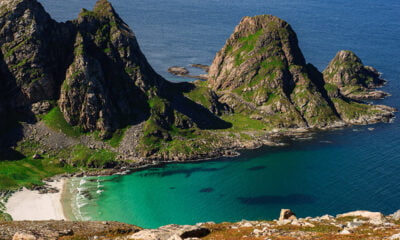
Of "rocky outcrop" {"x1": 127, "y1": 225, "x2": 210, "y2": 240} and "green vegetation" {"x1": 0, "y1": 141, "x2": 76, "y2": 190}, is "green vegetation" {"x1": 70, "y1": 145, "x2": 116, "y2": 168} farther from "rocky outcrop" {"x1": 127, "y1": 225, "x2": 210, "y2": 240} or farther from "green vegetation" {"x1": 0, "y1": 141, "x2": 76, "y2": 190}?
"rocky outcrop" {"x1": 127, "y1": 225, "x2": 210, "y2": 240}

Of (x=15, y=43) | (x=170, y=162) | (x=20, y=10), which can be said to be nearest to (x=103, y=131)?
(x=170, y=162)

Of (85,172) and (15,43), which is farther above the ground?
(15,43)

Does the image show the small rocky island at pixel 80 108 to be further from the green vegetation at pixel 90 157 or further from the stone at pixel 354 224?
the stone at pixel 354 224

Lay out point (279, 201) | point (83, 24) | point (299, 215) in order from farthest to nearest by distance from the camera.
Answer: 1. point (83, 24)
2. point (279, 201)
3. point (299, 215)

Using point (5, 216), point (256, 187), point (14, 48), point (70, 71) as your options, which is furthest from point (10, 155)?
point (256, 187)

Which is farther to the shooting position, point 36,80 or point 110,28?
point 110,28

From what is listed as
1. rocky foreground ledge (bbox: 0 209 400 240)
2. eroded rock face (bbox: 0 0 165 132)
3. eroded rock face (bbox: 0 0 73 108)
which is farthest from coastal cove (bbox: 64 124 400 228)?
rocky foreground ledge (bbox: 0 209 400 240)

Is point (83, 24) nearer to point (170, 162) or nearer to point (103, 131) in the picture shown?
point (103, 131)

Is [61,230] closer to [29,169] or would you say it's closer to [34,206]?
[34,206]
